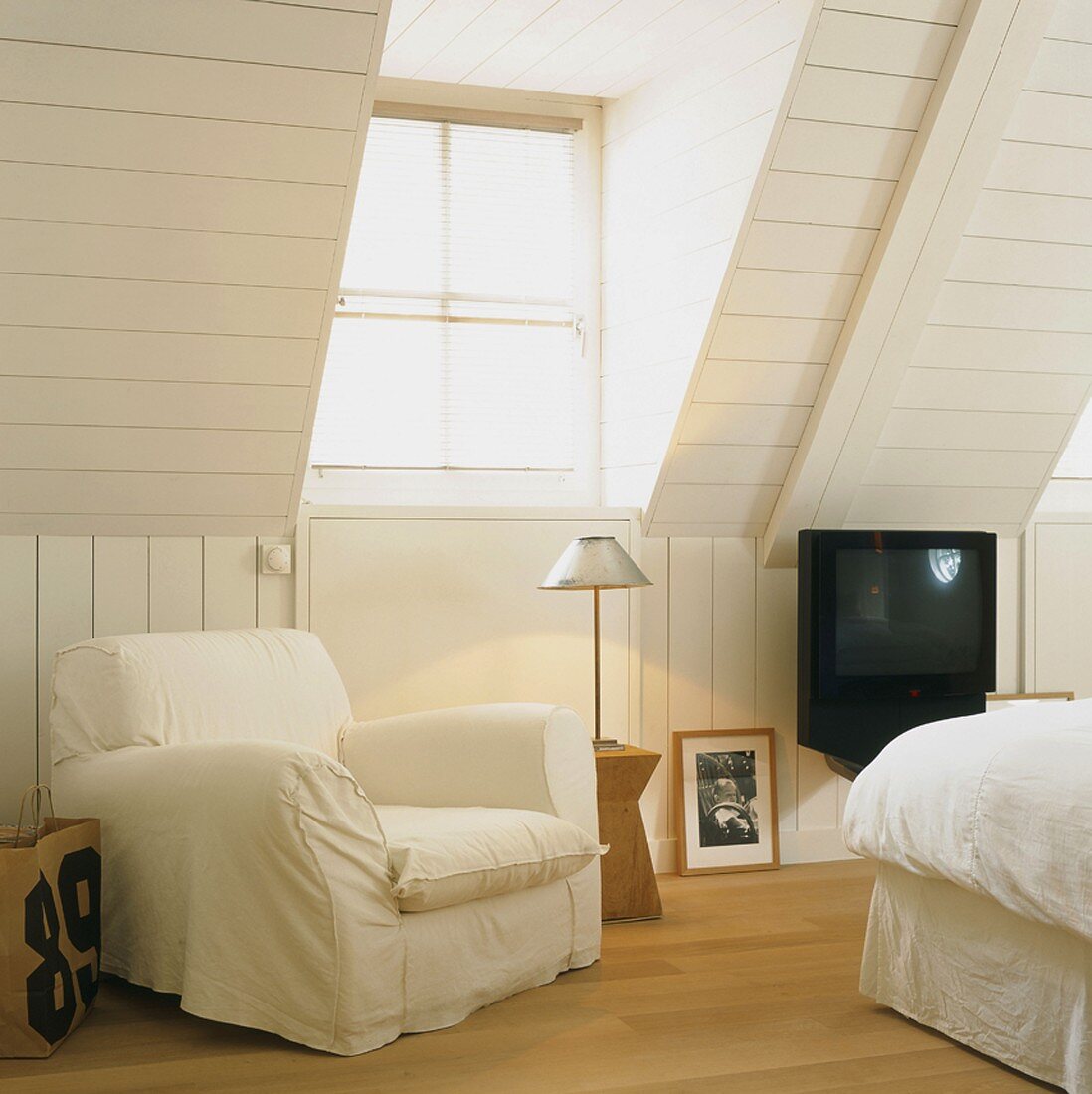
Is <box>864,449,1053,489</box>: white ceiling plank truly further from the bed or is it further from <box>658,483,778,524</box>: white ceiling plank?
the bed

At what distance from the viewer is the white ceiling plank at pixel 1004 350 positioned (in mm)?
3762

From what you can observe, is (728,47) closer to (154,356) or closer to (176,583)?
(154,356)

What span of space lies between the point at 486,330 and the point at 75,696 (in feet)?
6.03

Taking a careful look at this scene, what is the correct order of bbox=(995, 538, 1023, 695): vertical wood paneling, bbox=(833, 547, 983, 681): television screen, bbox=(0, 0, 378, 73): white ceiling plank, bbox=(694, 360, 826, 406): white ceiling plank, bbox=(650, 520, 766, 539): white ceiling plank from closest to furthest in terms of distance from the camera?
bbox=(0, 0, 378, 73): white ceiling plank, bbox=(694, 360, 826, 406): white ceiling plank, bbox=(833, 547, 983, 681): television screen, bbox=(650, 520, 766, 539): white ceiling plank, bbox=(995, 538, 1023, 695): vertical wood paneling

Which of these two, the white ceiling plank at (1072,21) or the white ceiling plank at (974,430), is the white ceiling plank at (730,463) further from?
the white ceiling plank at (1072,21)

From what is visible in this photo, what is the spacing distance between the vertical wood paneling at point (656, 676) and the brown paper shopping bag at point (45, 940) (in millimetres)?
1845

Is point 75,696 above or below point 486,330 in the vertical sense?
below

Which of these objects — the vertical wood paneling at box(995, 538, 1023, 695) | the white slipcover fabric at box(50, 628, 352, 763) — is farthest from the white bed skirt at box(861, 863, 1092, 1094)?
the vertical wood paneling at box(995, 538, 1023, 695)

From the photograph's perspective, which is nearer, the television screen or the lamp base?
Result: the lamp base

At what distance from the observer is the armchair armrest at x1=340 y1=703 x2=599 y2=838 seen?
2971mm

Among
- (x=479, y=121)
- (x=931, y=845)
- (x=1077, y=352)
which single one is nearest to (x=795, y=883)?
(x=931, y=845)

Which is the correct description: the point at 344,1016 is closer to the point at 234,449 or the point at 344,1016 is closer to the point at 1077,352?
the point at 234,449

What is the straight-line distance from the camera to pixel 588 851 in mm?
2846

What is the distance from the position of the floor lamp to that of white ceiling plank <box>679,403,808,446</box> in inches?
18.5
